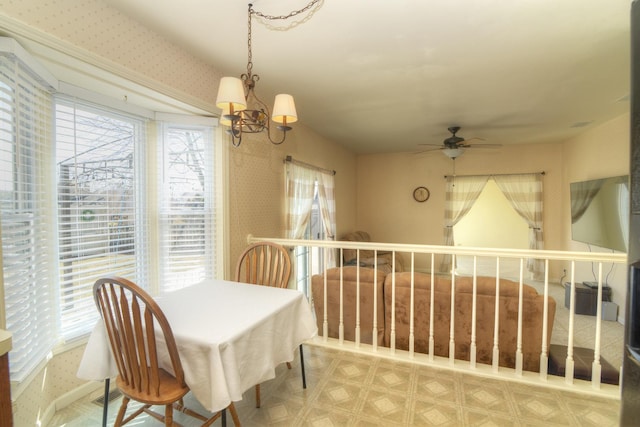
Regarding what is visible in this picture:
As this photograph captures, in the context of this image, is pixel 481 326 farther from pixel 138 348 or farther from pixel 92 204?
pixel 92 204

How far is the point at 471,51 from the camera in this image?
2.28 meters

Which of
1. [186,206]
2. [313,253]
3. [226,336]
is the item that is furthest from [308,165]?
[226,336]

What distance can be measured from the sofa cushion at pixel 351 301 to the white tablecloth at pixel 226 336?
852mm

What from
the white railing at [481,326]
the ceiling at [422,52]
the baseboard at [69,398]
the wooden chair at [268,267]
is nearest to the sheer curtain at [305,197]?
the ceiling at [422,52]

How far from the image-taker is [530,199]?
5.69 m

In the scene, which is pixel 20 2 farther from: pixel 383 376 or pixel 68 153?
pixel 383 376

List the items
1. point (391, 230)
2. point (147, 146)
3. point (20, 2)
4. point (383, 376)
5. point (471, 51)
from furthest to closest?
point (391, 230)
point (147, 146)
point (471, 51)
point (383, 376)
point (20, 2)

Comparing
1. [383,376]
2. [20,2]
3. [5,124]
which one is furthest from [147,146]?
[383,376]

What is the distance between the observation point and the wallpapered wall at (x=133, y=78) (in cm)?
147

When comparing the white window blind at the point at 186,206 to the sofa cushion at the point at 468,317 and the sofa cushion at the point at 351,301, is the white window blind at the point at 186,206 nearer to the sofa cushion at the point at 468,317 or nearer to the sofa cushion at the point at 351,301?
the sofa cushion at the point at 351,301

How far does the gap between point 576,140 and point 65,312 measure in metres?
7.05

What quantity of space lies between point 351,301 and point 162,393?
5.60 ft

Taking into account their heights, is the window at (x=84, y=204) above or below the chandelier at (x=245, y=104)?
below

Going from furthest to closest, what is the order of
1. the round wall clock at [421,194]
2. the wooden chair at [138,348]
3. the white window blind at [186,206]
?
Result: 1. the round wall clock at [421,194]
2. the white window blind at [186,206]
3. the wooden chair at [138,348]
